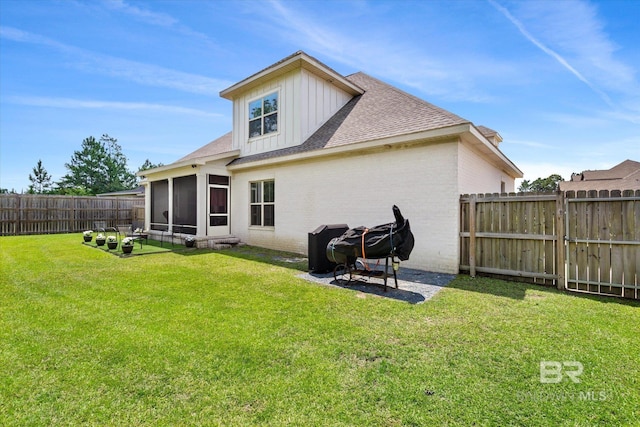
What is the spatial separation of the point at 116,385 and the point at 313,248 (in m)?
4.60

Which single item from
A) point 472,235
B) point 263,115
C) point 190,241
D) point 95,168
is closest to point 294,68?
point 263,115

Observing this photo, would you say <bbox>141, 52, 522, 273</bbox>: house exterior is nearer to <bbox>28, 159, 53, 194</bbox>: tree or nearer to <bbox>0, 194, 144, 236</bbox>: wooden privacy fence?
<bbox>0, 194, 144, 236</bbox>: wooden privacy fence

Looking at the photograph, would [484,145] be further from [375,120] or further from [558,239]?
[375,120]

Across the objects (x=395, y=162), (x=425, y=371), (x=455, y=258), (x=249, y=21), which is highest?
(x=249, y=21)

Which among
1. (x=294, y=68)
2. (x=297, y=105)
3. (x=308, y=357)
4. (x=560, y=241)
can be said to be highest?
(x=294, y=68)

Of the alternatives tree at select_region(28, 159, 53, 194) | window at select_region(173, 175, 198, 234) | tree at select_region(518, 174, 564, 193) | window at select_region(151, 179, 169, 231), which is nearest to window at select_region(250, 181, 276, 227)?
window at select_region(173, 175, 198, 234)

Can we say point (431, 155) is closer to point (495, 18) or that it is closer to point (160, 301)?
point (495, 18)

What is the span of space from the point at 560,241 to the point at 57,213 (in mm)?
23034

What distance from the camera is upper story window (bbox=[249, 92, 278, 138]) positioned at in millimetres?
11055

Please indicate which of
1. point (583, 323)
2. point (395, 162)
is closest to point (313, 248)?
point (395, 162)

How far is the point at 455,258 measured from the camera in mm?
6438

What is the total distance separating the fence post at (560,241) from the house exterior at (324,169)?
5.82 ft

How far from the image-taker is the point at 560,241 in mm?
5316

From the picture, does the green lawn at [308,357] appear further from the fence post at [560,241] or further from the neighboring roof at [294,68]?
the neighboring roof at [294,68]
